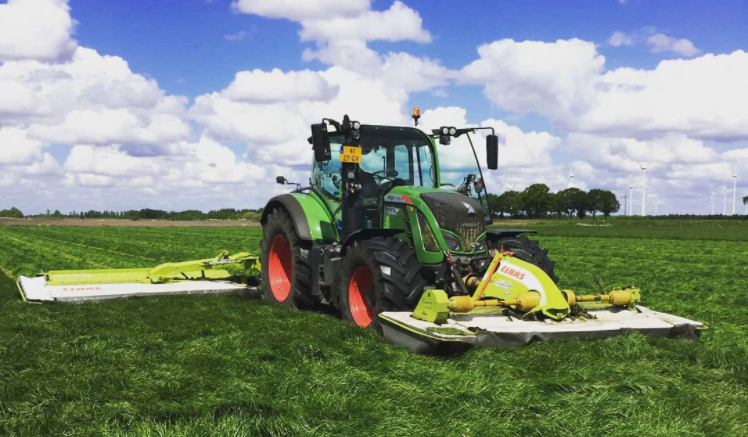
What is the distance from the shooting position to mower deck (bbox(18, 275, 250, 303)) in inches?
369

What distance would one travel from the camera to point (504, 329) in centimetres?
609

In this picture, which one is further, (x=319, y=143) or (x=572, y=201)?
(x=572, y=201)

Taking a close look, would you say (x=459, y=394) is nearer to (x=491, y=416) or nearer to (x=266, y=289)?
(x=491, y=416)

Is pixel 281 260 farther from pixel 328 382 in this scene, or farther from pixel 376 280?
pixel 328 382

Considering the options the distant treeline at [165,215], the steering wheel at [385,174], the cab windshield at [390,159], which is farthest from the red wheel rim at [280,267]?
the distant treeline at [165,215]

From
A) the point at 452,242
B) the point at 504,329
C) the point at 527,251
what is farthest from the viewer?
the point at 527,251

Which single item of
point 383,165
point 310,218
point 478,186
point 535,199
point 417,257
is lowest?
point 417,257

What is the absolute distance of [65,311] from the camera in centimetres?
865

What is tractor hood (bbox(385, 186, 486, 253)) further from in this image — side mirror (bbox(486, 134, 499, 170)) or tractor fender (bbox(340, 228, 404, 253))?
side mirror (bbox(486, 134, 499, 170))

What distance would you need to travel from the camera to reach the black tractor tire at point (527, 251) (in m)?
7.97

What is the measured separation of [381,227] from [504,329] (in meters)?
2.66

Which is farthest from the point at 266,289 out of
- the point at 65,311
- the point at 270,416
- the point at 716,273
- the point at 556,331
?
the point at 716,273

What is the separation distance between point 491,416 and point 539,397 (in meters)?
0.55

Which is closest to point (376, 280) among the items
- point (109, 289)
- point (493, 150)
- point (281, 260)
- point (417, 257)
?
point (417, 257)
